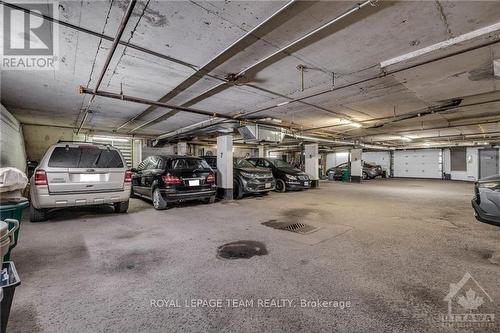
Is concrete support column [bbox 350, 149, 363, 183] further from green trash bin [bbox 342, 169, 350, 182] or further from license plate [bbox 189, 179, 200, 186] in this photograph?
license plate [bbox 189, 179, 200, 186]

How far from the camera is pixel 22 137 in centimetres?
848

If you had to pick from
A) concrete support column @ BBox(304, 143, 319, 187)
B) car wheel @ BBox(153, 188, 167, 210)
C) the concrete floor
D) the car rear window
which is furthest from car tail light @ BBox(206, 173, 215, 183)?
concrete support column @ BBox(304, 143, 319, 187)

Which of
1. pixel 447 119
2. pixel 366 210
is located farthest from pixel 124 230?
pixel 447 119

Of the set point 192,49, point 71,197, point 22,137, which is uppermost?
point 192,49

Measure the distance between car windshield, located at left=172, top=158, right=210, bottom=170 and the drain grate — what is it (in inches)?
103

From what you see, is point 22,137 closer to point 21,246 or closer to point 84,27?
point 21,246

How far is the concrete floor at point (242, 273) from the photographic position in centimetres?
159

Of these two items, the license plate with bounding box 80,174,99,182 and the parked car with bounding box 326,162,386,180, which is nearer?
the license plate with bounding box 80,174,99,182

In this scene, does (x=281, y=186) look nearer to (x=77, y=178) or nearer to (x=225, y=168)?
(x=225, y=168)

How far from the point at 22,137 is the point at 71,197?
735cm

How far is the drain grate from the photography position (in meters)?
3.81

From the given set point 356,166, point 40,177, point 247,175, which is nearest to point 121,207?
point 40,177

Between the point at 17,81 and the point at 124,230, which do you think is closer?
the point at 124,230

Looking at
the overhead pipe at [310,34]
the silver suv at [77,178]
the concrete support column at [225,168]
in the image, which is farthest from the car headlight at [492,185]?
the silver suv at [77,178]
